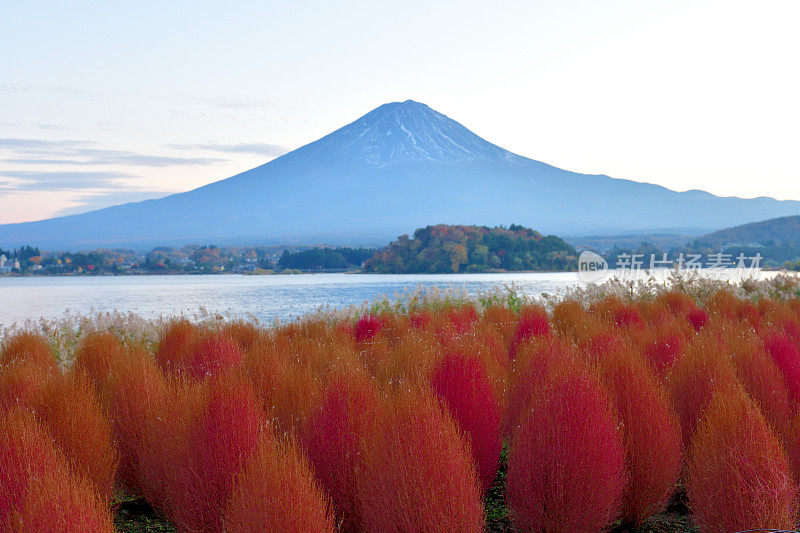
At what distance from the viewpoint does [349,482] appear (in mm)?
3916

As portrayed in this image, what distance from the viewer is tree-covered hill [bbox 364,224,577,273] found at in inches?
1469

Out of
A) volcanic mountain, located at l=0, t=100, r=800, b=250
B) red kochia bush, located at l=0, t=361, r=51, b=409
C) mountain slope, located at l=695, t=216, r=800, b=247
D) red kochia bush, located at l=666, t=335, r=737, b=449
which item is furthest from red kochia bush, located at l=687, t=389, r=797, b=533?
volcanic mountain, located at l=0, t=100, r=800, b=250

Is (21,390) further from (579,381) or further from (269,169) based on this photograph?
(269,169)

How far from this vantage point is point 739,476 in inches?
140

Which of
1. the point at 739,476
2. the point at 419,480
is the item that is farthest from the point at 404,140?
Result: the point at 419,480

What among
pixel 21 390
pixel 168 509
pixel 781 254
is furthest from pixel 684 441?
pixel 781 254

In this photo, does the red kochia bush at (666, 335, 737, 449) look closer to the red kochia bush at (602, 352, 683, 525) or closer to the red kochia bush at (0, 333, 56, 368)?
the red kochia bush at (602, 352, 683, 525)

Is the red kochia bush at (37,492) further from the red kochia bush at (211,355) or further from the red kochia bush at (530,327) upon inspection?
the red kochia bush at (530,327)

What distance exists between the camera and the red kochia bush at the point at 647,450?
4316 millimetres

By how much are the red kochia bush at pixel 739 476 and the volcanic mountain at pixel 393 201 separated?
98.9 metres

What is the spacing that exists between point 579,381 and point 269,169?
447ft

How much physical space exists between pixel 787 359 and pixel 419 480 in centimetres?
456

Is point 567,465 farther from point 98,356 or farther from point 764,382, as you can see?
point 98,356

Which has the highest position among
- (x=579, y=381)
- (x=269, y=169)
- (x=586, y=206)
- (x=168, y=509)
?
(x=269, y=169)
